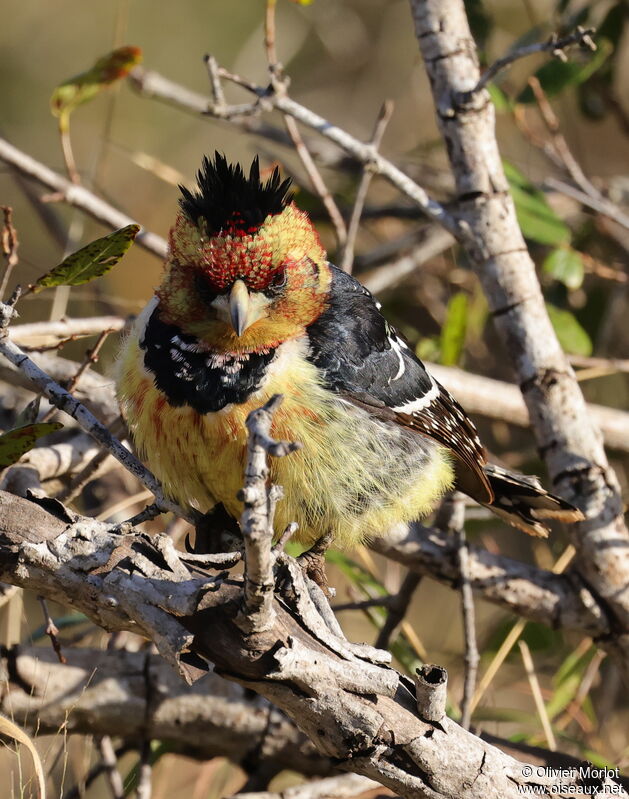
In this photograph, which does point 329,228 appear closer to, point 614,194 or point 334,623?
point 614,194

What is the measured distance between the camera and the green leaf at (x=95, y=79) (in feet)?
10.8

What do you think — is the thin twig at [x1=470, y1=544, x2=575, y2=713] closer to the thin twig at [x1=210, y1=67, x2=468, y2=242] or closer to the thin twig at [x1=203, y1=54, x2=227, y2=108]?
the thin twig at [x1=210, y1=67, x2=468, y2=242]

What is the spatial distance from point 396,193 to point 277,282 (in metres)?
3.15

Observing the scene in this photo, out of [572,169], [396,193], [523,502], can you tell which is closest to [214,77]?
[572,169]

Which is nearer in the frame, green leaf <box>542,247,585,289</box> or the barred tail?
the barred tail

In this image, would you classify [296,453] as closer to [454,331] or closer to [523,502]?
[523,502]

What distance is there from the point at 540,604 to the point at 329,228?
2.49 m

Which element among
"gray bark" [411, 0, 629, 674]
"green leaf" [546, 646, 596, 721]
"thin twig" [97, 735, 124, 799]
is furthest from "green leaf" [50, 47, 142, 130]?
"green leaf" [546, 646, 596, 721]

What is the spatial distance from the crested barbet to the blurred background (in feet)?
1.55

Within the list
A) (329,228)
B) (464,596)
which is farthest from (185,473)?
(329,228)

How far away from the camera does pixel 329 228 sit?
194 inches

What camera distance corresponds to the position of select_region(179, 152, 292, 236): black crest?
259 centimetres

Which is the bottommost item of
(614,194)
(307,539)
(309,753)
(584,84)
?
(309,753)

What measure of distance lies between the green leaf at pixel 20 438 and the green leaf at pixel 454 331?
2042 millimetres
